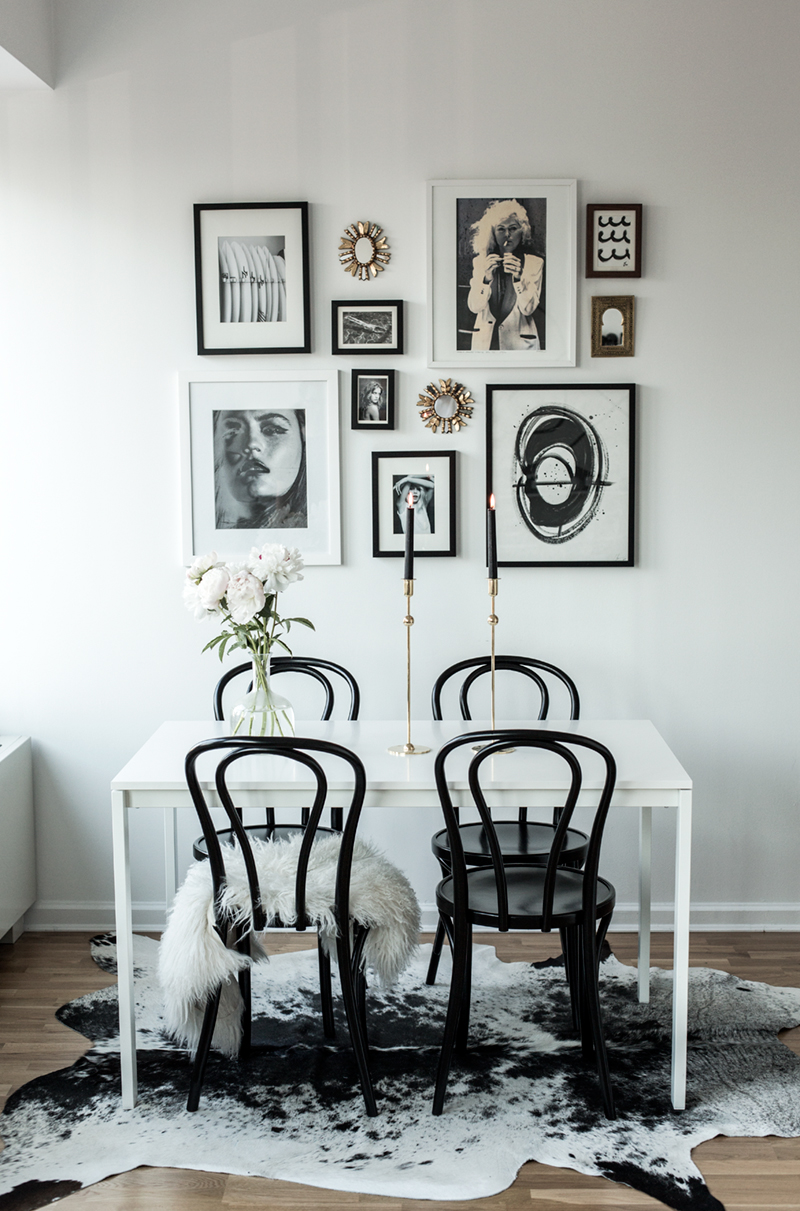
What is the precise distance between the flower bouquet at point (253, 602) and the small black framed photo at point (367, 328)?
0.90 m

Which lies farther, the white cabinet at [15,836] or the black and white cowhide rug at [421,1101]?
the white cabinet at [15,836]

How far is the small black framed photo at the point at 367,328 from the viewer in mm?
3100

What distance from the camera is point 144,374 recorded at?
3154 mm

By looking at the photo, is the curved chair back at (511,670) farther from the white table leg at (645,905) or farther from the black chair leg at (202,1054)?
the black chair leg at (202,1054)

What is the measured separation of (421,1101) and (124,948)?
746 millimetres

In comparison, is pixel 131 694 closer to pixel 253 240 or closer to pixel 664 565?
pixel 253 240

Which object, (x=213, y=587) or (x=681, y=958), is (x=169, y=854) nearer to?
(x=213, y=587)

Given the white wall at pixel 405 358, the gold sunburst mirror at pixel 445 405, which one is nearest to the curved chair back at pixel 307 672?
the white wall at pixel 405 358

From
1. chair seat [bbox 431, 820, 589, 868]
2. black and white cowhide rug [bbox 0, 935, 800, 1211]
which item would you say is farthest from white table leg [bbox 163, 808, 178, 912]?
chair seat [bbox 431, 820, 589, 868]

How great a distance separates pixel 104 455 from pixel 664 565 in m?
1.79

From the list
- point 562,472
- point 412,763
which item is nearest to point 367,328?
point 562,472

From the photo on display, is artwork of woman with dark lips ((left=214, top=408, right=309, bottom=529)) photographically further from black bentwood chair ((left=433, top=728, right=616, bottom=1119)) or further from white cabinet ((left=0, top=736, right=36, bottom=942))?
black bentwood chair ((left=433, top=728, right=616, bottom=1119))

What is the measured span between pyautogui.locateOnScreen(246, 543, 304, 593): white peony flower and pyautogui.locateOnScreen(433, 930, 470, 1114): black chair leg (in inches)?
35.9

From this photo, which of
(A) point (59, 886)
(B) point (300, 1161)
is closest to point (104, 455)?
(A) point (59, 886)
